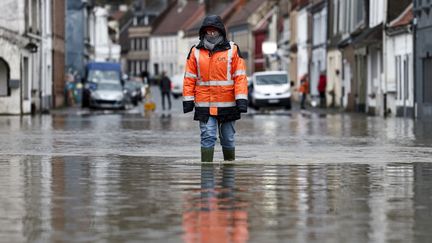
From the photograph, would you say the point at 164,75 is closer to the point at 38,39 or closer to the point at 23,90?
the point at 38,39

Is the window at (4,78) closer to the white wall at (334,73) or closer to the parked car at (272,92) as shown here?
Result: the parked car at (272,92)

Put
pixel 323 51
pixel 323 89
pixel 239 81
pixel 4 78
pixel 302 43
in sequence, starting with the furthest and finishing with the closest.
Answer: pixel 302 43
pixel 323 51
pixel 323 89
pixel 4 78
pixel 239 81

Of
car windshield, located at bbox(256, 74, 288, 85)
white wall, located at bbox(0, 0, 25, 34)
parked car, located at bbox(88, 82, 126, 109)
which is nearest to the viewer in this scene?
white wall, located at bbox(0, 0, 25, 34)

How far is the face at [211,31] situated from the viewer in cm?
1883

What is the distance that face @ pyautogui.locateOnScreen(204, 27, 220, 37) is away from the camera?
61.8 ft

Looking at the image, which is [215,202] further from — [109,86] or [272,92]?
[109,86]

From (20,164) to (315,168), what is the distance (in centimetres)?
395

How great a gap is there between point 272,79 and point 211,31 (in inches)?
2218

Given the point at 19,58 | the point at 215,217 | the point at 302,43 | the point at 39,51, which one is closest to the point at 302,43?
the point at 302,43

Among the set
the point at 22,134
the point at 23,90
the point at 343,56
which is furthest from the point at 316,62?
the point at 22,134

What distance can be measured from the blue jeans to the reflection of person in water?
10.8ft

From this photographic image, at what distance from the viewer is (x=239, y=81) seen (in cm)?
1889

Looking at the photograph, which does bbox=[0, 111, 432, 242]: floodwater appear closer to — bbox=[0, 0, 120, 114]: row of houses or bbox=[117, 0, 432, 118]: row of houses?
bbox=[117, 0, 432, 118]: row of houses

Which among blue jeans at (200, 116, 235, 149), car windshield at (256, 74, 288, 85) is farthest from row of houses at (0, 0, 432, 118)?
blue jeans at (200, 116, 235, 149)
